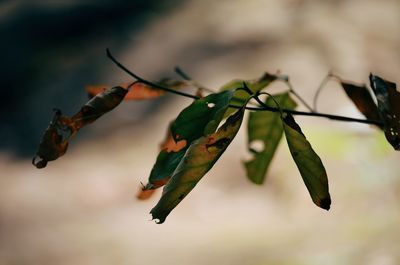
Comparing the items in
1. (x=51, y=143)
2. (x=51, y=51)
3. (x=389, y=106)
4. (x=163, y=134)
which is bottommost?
(x=51, y=51)

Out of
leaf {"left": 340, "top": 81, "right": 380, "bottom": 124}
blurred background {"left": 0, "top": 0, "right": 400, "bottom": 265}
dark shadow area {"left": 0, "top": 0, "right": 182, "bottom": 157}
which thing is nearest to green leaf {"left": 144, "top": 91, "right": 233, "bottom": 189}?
leaf {"left": 340, "top": 81, "right": 380, "bottom": 124}

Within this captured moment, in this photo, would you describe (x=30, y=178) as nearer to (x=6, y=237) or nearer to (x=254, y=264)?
(x=6, y=237)

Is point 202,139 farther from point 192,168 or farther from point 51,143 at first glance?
point 51,143

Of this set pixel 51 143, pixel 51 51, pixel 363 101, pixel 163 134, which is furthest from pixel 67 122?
pixel 51 51

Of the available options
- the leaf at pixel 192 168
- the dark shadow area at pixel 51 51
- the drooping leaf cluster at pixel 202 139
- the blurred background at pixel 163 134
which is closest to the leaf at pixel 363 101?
the drooping leaf cluster at pixel 202 139

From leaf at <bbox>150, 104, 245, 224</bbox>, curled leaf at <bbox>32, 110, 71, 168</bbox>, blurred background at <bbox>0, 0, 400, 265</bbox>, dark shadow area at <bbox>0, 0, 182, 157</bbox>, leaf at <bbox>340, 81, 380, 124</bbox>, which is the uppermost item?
leaf at <bbox>150, 104, 245, 224</bbox>

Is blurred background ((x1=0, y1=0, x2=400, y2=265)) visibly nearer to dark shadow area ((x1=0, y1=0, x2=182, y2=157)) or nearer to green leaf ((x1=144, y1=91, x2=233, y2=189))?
dark shadow area ((x1=0, y1=0, x2=182, y2=157))

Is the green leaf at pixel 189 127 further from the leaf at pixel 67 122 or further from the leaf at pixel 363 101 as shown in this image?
the leaf at pixel 363 101
